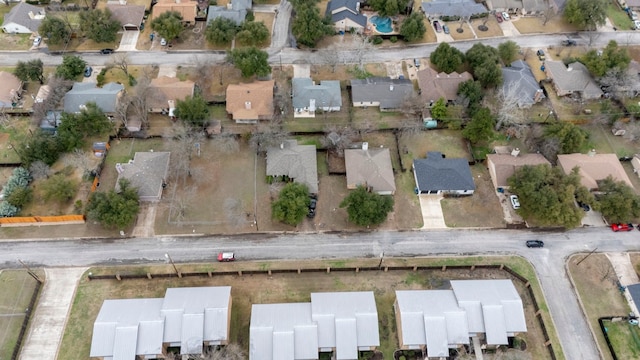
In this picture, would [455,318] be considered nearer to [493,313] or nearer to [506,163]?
[493,313]

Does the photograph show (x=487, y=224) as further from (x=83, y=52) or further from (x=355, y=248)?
(x=83, y=52)

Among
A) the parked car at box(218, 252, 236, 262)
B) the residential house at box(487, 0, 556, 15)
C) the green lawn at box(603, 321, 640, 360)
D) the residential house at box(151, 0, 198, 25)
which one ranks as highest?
the residential house at box(487, 0, 556, 15)

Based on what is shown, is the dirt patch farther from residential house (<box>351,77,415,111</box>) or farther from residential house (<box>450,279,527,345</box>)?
residential house (<box>351,77,415,111</box>)

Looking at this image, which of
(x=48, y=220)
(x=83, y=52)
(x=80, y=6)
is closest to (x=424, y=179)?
(x=48, y=220)

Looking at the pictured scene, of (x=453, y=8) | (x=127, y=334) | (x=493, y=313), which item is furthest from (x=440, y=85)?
(x=127, y=334)

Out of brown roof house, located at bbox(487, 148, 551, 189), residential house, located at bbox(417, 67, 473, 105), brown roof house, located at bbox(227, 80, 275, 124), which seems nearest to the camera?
brown roof house, located at bbox(487, 148, 551, 189)

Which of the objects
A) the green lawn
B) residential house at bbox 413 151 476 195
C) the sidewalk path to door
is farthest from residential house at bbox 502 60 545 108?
the sidewalk path to door

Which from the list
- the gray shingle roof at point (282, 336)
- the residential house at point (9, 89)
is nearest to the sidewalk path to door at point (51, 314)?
the gray shingle roof at point (282, 336)
